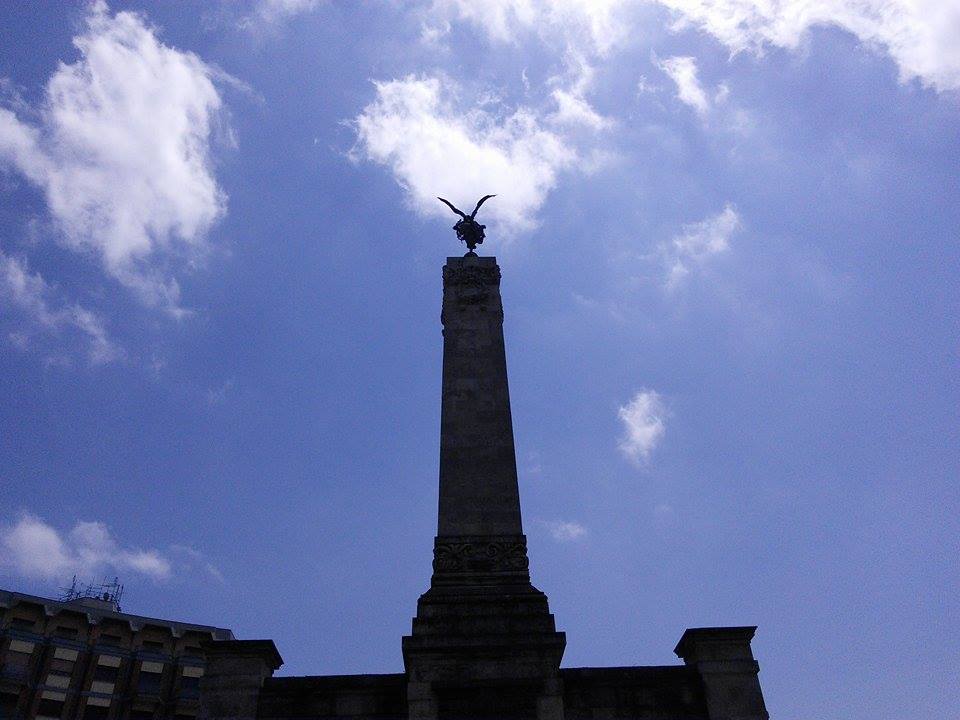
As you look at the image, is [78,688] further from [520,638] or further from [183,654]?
[520,638]

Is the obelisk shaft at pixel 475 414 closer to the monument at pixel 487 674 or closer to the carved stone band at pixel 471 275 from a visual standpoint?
the carved stone band at pixel 471 275

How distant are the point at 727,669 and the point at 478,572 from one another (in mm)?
5287

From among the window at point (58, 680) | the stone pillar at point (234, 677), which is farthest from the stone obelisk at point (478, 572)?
the window at point (58, 680)

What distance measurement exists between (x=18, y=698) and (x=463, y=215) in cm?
5610

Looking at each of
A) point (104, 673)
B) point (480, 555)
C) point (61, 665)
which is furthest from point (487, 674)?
point (104, 673)

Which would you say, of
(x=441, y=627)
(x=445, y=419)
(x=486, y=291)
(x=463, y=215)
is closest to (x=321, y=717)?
(x=441, y=627)

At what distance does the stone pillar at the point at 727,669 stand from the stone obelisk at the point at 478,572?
9.15 feet

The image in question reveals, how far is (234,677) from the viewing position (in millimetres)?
14703

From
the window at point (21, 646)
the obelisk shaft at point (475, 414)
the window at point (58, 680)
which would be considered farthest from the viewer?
the window at point (58, 680)

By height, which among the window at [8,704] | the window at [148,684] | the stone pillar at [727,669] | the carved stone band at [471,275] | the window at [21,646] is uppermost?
the window at [21,646]

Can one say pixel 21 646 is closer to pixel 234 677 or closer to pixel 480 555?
pixel 234 677

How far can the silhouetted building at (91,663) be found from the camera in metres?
57.2

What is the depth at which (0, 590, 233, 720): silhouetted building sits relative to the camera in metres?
57.2

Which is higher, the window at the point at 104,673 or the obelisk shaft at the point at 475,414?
the window at the point at 104,673
